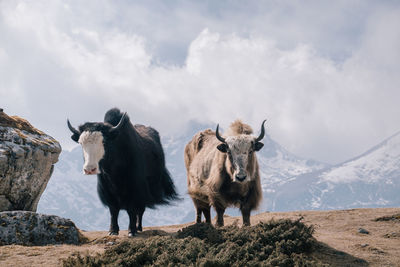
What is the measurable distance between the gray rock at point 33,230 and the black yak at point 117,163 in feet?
4.73

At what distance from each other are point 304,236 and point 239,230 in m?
1.12

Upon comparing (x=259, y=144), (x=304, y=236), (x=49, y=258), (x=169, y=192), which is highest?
(x=259, y=144)

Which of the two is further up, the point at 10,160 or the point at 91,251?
the point at 10,160

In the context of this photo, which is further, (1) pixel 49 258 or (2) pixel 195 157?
(2) pixel 195 157

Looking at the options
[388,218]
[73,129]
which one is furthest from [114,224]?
[388,218]

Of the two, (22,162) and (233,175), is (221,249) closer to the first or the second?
(233,175)

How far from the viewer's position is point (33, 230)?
771cm

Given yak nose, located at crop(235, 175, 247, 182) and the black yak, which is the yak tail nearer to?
the black yak

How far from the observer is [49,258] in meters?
6.59

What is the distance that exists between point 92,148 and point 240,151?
331 cm

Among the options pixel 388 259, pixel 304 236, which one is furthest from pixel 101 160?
pixel 388 259

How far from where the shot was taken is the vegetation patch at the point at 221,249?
607 cm

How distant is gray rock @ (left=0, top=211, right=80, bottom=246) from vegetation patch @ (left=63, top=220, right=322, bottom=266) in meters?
1.45

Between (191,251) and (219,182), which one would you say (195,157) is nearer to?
(219,182)
